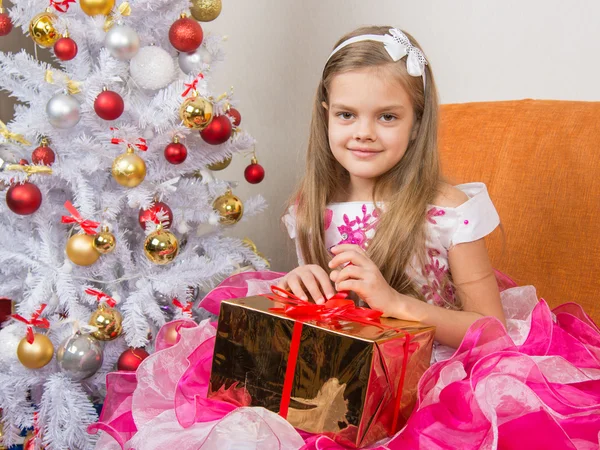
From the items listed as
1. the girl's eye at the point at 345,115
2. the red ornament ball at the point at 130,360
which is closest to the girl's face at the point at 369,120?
the girl's eye at the point at 345,115

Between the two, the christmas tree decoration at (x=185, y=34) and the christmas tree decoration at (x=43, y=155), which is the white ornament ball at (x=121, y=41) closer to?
the christmas tree decoration at (x=185, y=34)

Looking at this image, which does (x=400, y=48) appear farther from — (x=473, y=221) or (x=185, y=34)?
(x=185, y=34)

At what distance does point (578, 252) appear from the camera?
1.29 m

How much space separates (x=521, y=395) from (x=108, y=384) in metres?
0.68

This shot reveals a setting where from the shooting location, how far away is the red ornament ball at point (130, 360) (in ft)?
4.53

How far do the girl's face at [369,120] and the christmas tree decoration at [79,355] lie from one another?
631mm

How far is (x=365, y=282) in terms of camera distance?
1.00 meters

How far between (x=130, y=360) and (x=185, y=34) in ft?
2.29

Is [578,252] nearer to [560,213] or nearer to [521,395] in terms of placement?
[560,213]

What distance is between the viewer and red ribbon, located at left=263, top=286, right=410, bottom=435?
85 centimetres

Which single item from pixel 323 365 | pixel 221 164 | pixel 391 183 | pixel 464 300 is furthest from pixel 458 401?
pixel 221 164

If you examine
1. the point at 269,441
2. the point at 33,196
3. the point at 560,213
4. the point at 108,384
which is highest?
the point at 560,213

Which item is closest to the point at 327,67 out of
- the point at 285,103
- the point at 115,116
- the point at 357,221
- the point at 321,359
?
the point at 357,221

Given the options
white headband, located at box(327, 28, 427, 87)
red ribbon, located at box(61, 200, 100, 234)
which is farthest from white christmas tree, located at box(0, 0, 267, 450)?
white headband, located at box(327, 28, 427, 87)
